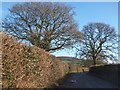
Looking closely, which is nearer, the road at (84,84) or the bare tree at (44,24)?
the road at (84,84)

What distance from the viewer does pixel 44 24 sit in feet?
133

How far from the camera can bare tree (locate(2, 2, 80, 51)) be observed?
3919cm

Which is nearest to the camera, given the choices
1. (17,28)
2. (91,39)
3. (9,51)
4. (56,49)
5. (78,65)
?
(9,51)

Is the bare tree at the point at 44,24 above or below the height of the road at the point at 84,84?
above

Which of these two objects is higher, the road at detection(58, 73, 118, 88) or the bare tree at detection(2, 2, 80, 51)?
the bare tree at detection(2, 2, 80, 51)

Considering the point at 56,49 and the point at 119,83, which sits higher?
the point at 56,49

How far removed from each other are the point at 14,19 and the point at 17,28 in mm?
1669

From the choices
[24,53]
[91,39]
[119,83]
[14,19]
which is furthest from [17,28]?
[91,39]

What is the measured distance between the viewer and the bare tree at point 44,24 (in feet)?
129

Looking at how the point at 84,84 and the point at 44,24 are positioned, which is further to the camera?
the point at 44,24

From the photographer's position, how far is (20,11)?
130ft

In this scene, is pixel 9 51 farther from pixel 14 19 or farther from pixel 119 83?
pixel 14 19

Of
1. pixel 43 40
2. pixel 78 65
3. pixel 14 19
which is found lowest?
pixel 78 65

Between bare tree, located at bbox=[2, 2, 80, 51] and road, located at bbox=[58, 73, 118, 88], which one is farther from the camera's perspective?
bare tree, located at bbox=[2, 2, 80, 51]
